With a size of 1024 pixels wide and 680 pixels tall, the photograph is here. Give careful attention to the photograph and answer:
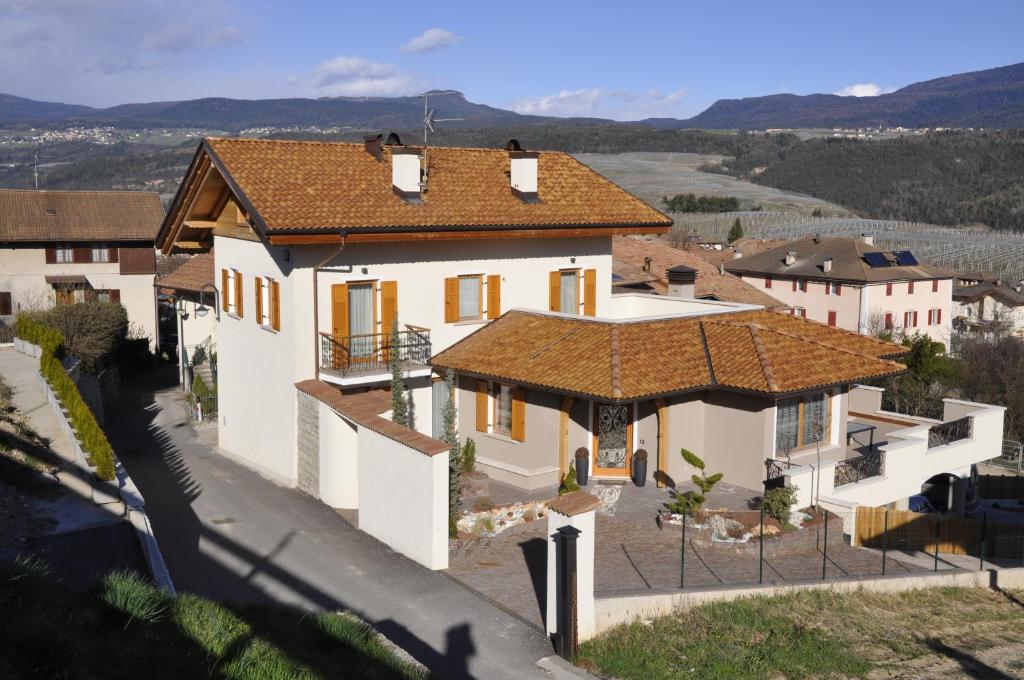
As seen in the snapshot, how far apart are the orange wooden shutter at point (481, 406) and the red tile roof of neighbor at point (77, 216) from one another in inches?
1243

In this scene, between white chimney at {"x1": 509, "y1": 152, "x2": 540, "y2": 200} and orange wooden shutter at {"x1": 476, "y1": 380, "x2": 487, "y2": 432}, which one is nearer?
orange wooden shutter at {"x1": 476, "y1": 380, "x2": 487, "y2": 432}

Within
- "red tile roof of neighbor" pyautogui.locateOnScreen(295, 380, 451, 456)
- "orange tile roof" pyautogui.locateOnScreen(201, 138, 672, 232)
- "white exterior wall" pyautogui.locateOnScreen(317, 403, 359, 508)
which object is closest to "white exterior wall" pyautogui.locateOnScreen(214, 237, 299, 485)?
"red tile roof of neighbor" pyautogui.locateOnScreen(295, 380, 451, 456)

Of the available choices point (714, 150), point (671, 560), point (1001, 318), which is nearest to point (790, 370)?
point (671, 560)

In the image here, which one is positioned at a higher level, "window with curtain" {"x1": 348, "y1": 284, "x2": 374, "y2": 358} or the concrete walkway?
"window with curtain" {"x1": 348, "y1": 284, "x2": 374, "y2": 358}

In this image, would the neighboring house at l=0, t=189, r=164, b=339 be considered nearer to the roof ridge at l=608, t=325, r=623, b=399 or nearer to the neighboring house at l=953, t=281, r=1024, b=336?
the roof ridge at l=608, t=325, r=623, b=399

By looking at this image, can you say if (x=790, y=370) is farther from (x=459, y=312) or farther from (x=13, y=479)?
(x=13, y=479)

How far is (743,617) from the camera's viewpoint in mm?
12812

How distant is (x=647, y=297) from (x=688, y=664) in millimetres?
15156

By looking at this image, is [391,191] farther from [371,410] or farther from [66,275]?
[66,275]

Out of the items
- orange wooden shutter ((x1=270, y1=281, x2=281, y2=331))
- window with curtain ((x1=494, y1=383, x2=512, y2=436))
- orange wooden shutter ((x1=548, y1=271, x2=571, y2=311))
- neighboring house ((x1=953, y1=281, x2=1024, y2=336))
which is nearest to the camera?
orange wooden shutter ((x1=270, y1=281, x2=281, y2=331))

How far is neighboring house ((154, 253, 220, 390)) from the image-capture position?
1262 inches

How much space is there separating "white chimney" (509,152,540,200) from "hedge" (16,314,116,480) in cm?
1040

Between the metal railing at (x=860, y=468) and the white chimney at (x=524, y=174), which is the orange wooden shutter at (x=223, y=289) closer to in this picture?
the white chimney at (x=524, y=174)

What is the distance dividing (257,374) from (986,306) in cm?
6053
